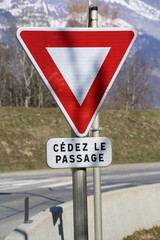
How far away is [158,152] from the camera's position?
113 feet

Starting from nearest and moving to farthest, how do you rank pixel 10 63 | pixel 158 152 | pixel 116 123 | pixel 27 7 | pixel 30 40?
1. pixel 30 40
2. pixel 158 152
3. pixel 116 123
4. pixel 27 7
5. pixel 10 63

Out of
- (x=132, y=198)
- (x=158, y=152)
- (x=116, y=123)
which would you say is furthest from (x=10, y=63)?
(x=132, y=198)

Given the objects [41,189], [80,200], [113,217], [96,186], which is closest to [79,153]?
[80,200]

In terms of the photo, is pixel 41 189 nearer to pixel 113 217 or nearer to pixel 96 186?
pixel 113 217

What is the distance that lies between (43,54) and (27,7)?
44.2 meters

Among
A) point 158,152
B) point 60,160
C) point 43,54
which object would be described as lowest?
point 60,160

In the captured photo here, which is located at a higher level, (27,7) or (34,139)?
(27,7)

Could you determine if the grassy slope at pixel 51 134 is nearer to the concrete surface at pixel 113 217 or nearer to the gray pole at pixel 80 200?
the concrete surface at pixel 113 217

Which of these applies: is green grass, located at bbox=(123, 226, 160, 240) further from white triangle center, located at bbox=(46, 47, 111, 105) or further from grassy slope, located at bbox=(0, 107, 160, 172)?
grassy slope, located at bbox=(0, 107, 160, 172)

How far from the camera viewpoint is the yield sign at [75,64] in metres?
2.87

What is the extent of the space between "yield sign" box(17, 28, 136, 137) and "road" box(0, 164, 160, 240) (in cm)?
723

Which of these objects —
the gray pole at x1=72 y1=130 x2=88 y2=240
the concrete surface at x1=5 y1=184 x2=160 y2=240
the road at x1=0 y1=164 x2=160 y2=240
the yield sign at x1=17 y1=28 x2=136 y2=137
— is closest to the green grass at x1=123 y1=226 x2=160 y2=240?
the concrete surface at x1=5 y1=184 x2=160 y2=240

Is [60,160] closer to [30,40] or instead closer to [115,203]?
[30,40]

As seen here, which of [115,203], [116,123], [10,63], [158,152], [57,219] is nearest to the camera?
[57,219]
